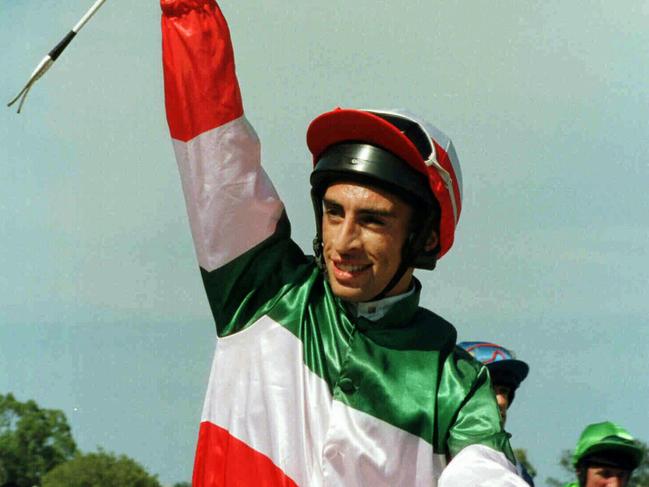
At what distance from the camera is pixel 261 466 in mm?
5324

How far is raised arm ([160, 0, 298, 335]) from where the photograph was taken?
5352 millimetres

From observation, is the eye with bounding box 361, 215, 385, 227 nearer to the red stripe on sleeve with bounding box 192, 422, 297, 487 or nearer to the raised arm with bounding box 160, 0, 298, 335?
the raised arm with bounding box 160, 0, 298, 335

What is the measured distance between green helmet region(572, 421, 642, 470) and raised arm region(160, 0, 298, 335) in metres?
3.13

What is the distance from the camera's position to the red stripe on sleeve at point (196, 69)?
5.34m

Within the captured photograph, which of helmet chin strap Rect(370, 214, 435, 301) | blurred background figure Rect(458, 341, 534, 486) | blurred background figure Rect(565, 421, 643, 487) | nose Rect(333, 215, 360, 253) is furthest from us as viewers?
blurred background figure Rect(458, 341, 534, 486)

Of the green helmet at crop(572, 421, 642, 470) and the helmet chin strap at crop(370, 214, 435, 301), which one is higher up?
the green helmet at crop(572, 421, 642, 470)

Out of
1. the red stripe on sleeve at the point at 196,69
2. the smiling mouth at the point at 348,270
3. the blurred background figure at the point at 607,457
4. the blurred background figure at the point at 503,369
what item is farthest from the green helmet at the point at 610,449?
the red stripe on sleeve at the point at 196,69

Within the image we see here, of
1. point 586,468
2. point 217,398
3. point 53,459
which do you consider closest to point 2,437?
point 53,459

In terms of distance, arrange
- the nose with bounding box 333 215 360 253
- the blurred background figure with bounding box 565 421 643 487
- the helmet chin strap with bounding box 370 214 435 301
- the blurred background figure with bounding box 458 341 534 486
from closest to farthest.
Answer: the nose with bounding box 333 215 360 253, the helmet chin strap with bounding box 370 214 435 301, the blurred background figure with bounding box 565 421 643 487, the blurred background figure with bounding box 458 341 534 486

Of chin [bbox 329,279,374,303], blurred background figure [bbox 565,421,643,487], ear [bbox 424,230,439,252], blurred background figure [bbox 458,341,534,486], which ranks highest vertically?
blurred background figure [bbox 458,341,534,486]

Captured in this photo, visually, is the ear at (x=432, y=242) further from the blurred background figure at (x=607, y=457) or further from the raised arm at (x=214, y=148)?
the blurred background figure at (x=607, y=457)

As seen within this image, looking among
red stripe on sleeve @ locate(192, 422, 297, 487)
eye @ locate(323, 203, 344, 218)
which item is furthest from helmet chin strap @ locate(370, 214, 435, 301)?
red stripe on sleeve @ locate(192, 422, 297, 487)

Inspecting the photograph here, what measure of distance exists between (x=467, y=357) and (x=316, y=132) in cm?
89

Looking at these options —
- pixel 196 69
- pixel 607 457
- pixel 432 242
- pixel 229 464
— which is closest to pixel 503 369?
pixel 607 457
